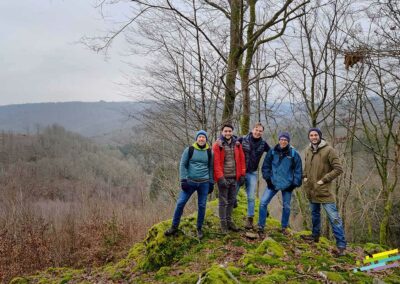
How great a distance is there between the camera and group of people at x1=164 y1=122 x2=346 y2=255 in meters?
5.76

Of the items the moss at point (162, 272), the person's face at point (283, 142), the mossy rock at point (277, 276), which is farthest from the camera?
the person's face at point (283, 142)

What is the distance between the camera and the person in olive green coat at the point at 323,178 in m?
5.74

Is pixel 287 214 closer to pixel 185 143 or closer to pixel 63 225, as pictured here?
pixel 185 143

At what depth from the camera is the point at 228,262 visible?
17.0 feet

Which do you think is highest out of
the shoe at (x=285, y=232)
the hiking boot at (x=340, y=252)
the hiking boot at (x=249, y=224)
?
the hiking boot at (x=249, y=224)

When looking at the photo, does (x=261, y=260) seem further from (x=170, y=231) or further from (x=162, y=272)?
(x=170, y=231)

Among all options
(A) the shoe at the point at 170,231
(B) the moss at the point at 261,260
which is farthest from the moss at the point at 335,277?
(A) the shoe at the point at 170,231

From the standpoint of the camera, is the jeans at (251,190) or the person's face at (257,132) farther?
the jeans at (251,190)

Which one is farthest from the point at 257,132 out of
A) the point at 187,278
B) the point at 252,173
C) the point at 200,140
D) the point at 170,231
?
the point at 187,278

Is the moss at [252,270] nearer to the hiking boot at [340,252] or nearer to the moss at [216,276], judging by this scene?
the moss at [216,276]

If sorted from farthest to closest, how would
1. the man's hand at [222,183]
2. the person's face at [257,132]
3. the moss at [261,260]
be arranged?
the person's face at [257,132]
the man's hand at [222,183]
the moss at [261,260]

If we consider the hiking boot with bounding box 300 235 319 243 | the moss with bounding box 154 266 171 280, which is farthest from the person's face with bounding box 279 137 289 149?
the moss with bounding box 154 266 171 280

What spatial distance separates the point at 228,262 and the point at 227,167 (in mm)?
1571

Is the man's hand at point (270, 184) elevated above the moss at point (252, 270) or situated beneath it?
elevated above
